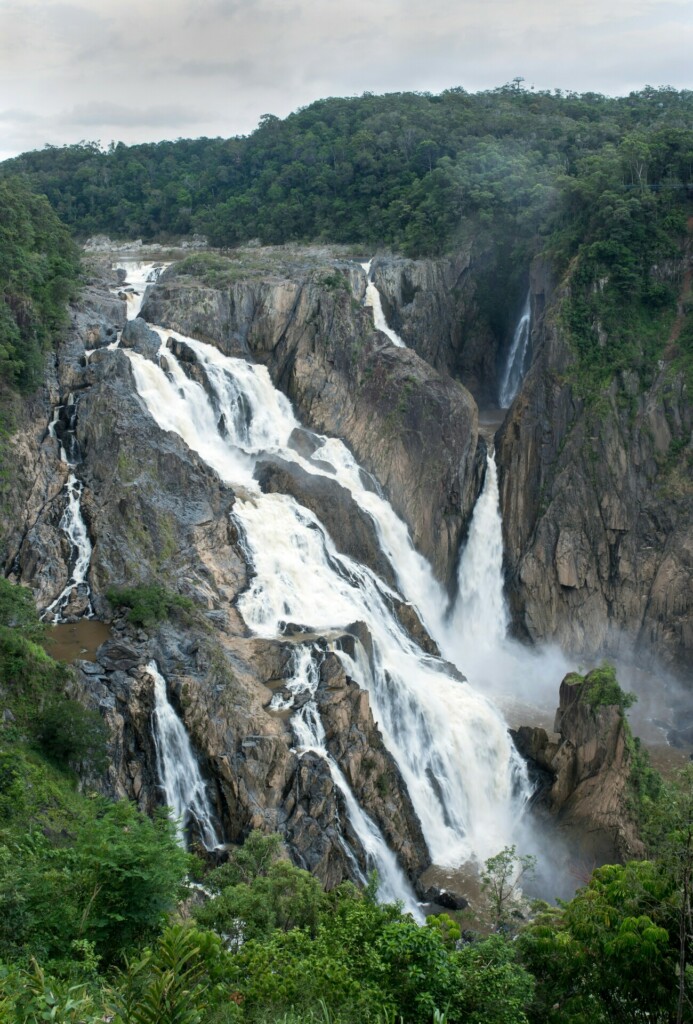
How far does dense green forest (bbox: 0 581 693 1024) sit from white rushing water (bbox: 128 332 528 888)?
422 inches

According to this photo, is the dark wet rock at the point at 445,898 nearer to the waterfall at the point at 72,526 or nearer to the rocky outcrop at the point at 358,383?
the waterfall at the point at 72,526

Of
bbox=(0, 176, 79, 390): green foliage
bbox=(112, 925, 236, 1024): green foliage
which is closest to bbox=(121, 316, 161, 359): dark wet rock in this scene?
bbox=(0, 176, 79, 390): green foliage

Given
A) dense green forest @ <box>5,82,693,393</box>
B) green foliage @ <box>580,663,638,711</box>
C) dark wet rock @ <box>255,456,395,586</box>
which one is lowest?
green foliage @ <box>580,663,638,711</box>

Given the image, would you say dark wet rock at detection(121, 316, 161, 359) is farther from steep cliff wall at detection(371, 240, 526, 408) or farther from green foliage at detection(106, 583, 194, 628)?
steep cliff wall at detection(371, 240, 526, 408)

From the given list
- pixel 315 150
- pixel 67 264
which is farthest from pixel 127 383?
pixel 315 150

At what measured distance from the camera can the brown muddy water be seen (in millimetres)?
26195

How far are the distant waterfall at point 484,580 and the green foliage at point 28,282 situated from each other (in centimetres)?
1968

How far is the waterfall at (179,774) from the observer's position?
75.2 feet

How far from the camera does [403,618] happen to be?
3391 centimetres

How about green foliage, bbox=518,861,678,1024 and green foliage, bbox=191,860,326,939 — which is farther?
green foliage, bbox=191,860,326,939

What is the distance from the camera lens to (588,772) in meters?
28.5

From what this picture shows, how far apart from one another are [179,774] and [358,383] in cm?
2374

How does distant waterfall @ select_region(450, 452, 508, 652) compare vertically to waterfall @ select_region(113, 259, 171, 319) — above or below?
below

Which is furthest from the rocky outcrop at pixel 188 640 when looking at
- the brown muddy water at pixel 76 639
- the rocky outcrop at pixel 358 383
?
the rocky outcrop at pixel 358 383
